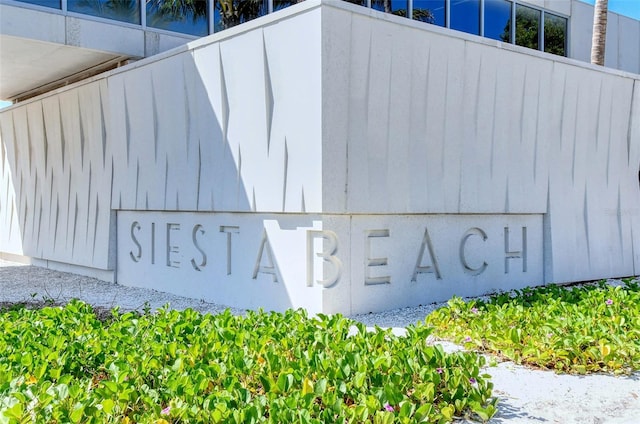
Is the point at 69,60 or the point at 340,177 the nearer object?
the point at 340,177

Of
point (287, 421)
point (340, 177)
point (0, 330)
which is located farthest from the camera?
point (340, 177)

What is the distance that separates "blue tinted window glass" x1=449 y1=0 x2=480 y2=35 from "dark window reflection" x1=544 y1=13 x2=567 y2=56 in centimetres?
236

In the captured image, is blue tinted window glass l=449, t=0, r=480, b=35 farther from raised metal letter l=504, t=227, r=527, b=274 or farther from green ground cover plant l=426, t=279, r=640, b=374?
green ground cover plant l=426, t=279, r=640, b=374

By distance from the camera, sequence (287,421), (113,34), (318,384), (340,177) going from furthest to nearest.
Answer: (113,34) < (340,177) < (318,384) < (287,421)

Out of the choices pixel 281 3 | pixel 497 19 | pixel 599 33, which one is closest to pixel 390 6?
pixel 281 3

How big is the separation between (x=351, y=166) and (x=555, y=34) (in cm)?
1030

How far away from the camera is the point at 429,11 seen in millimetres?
12469

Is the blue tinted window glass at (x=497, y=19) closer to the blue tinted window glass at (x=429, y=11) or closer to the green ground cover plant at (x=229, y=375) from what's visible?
the blue tinted window glass at (x=429, y=11)

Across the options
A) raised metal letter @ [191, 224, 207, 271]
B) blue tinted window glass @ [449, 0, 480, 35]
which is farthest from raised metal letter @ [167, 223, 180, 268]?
blue tinted window glass @ [449, 0, 480, 35]

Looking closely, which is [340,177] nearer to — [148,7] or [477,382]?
[477,382]

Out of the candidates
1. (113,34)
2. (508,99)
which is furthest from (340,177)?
(113,34)

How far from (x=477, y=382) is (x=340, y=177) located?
3.09m

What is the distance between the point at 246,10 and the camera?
35.8 feet

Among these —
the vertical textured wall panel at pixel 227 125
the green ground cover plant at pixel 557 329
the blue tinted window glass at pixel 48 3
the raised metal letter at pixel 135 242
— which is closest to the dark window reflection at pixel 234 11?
the vertical textured wall panel at pixel 227 125
